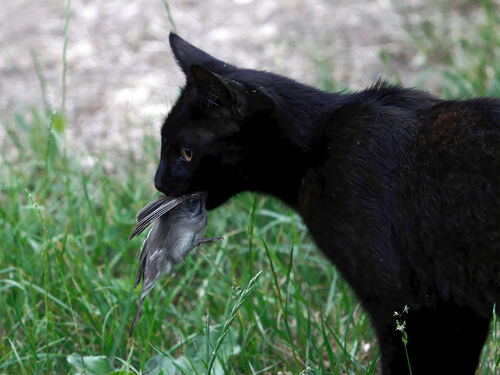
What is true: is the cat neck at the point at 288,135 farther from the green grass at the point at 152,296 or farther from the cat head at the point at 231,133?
the green grass at the point at 152,296

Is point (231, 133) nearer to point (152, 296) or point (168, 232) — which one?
point (168, 232)

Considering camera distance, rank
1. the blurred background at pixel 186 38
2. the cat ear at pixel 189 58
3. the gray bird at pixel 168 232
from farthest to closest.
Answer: the blurred background at pixel 186 38
the cat ear at pixel 189 58
the gray bird at pixel 168 232

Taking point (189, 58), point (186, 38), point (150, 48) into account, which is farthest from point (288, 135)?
point (150, 48)

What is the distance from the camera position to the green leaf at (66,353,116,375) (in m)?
2.27

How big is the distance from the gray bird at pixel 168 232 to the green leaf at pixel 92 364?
0.29 m

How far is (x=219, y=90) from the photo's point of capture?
2107mm

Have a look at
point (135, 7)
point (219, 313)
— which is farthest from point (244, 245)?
point (135, 7)

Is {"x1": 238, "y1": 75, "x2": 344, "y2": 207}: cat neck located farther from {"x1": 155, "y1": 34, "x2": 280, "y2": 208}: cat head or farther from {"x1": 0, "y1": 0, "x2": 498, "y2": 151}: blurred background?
{"x1": 0, "y1": 0, "x2": 498, "y2": 151}: blurred background

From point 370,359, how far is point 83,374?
0.94 metres

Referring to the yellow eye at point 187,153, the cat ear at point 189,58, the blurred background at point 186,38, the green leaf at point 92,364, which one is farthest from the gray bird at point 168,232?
the blurred background at point 186,38

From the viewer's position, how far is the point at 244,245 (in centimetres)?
304

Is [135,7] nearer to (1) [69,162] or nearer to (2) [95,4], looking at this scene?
(2) [95,4]

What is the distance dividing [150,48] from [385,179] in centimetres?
293

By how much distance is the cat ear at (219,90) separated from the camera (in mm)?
2039
